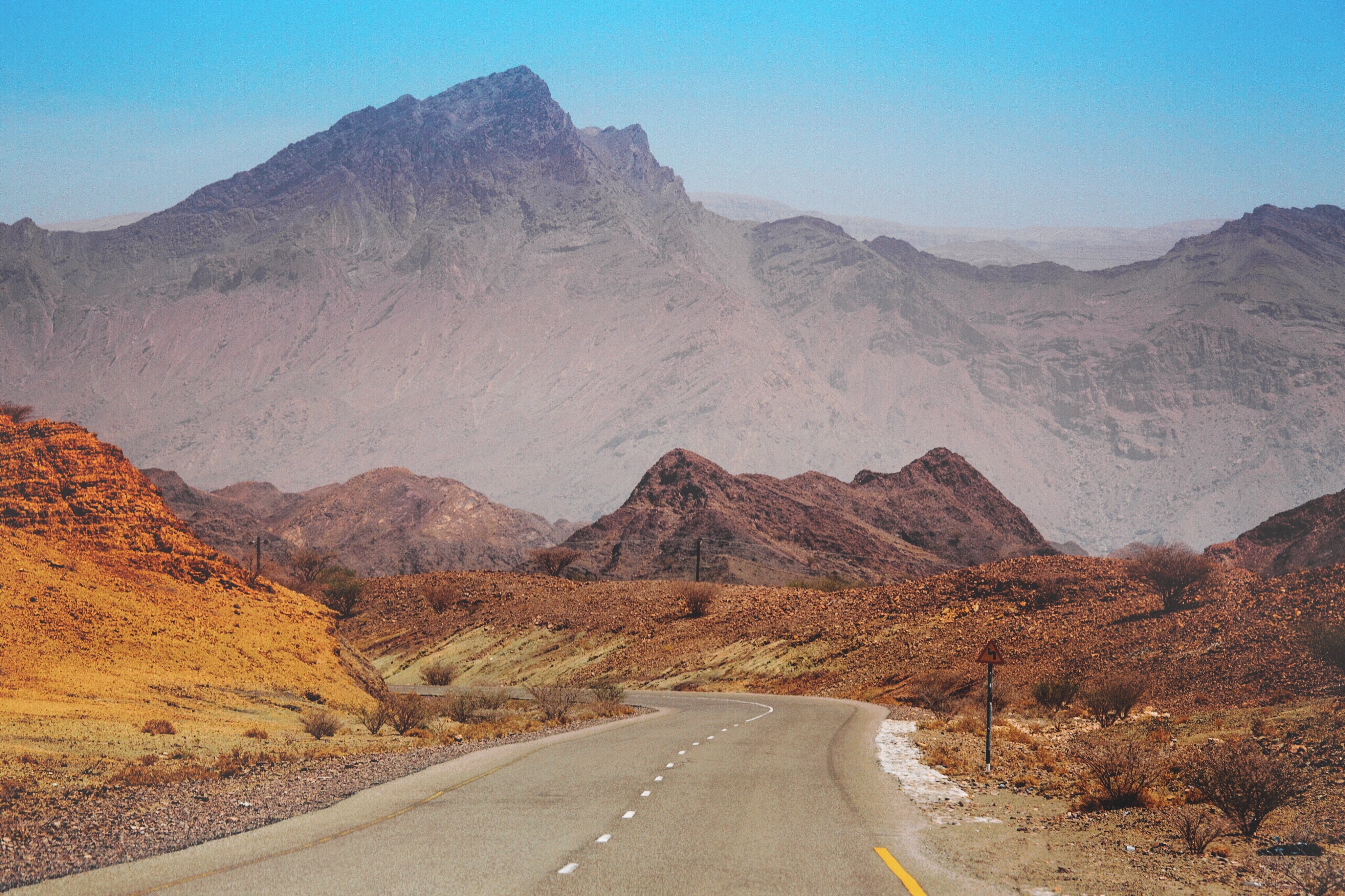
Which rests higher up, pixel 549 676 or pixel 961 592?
pixel 961 592

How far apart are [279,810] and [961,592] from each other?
46989 millimetres

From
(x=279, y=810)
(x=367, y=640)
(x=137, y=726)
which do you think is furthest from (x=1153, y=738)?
(x=367, y=640)

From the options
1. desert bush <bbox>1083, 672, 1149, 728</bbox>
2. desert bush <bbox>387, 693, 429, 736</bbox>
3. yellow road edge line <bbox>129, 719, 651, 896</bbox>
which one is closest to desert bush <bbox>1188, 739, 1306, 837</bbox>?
yellow road edge line <bbox>129, 719, 651, 896</bbox>

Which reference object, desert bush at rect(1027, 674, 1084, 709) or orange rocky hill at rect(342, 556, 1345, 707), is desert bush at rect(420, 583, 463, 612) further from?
desert bush at rect(1027, 674, 1084, 709)

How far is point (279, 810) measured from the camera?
14.5 metres

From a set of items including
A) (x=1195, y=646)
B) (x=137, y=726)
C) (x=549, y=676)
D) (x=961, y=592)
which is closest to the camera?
(x=137, y=726)

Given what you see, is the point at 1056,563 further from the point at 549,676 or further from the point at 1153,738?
the point at 1153,738

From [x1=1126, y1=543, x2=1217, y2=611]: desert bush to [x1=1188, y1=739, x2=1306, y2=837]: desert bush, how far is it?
32.0m

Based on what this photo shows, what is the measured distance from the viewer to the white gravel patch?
1659 cm

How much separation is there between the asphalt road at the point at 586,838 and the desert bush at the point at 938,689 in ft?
53.0

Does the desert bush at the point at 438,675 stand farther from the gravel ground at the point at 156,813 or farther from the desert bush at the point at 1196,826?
the desert bush at the point at 1196,826

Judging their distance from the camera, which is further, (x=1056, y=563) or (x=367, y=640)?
(x=367, y=640)

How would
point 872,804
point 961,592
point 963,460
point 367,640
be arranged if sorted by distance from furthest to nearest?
point 963,460
point 367,640
point 961,592
point 872,804

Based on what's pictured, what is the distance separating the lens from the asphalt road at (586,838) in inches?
407
